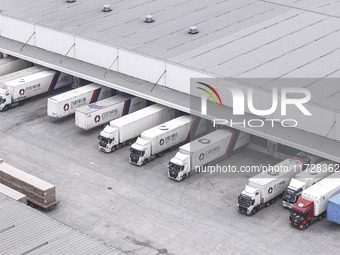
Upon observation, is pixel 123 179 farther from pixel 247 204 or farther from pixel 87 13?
pixel 87 13

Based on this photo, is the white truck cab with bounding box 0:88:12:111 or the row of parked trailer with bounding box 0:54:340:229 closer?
the row of parked trailer with bounding box 0:54:340:229

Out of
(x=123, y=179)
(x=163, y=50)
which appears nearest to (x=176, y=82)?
(x=163, y=50)

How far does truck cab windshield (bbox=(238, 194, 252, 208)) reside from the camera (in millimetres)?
70375

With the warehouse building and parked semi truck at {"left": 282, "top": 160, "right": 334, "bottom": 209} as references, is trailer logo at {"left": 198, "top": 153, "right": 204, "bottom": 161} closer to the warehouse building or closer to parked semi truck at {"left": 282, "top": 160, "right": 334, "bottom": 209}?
the warehouse building

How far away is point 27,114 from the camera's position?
303ft

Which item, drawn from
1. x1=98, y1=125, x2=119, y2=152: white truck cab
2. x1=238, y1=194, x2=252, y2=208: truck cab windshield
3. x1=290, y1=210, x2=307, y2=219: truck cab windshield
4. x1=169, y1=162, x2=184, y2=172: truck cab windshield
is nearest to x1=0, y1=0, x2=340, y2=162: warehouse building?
x1=98, y1=125, x2=119, y2=152: white truck cab

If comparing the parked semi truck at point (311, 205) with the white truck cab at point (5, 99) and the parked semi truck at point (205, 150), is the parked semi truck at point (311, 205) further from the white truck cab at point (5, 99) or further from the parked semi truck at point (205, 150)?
the white truck cab at point (5, 99)

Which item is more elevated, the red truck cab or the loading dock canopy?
the loading dock canopy

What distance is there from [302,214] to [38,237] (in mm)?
24339

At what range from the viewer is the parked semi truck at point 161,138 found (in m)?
79.5

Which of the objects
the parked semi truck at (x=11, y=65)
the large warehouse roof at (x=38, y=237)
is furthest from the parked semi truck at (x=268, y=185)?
the parked semi truck at (x=11, y=65)

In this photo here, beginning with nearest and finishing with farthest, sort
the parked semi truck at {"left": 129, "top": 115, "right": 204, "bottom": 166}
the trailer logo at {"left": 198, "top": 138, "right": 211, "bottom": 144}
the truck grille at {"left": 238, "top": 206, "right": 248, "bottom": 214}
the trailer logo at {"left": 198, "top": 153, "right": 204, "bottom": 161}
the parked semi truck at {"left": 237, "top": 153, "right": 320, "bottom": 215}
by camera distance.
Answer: the parked semi truck at {"left": 237, "top": 153, "right": 320, "bottom": 215}, the truck grille at {"left": 238, "top": 206, "right": 248, "bottom": 214}, the trailer logo at {"left": 198, "top": 153, "right": 204, "bottom": 161}, the trailer logo at {"left": 198, "top": 138, "right": 211, "bottom": 144}, the parked semi truck at {"left": 129, "top": 115, "right": 204, "bottom": 166}

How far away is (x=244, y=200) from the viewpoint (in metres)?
70.6

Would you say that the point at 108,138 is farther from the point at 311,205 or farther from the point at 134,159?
the point at 311,205
